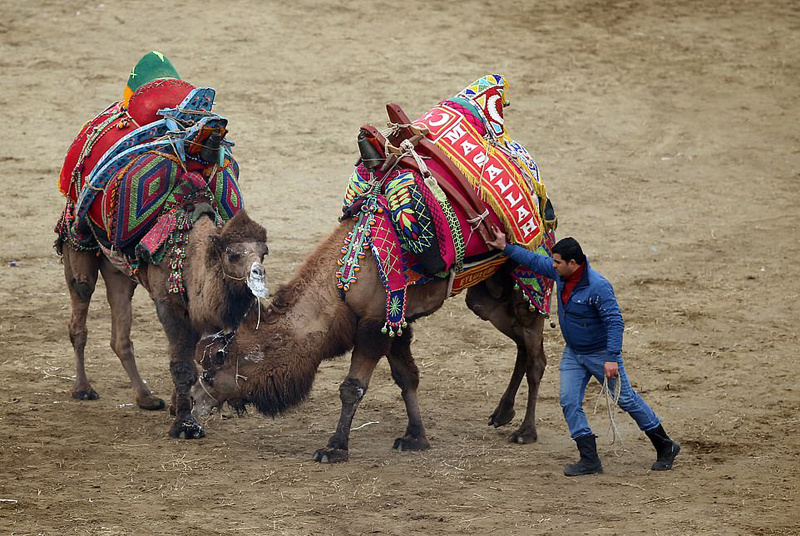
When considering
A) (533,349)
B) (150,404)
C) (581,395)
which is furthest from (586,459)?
(150,404)

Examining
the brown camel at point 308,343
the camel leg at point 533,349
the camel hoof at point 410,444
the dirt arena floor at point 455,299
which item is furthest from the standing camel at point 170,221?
the camel leg at point 533,349

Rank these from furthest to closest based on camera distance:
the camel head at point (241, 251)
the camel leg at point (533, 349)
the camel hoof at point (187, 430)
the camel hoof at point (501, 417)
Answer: the camel hoof at point (501, 417)
the camel leg at point (533, 349)
the camel hoof at point (187, 430)
the camel head at point (241, 251)

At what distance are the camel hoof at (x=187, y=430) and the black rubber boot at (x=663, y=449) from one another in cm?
299

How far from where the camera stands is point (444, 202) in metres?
7.86

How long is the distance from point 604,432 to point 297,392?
2.34 m

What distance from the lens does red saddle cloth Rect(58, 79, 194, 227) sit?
28.9 feet

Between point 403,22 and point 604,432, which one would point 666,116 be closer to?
point 403,22

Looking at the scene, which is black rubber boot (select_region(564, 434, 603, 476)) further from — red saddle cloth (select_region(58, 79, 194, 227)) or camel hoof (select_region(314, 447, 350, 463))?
red saddle cloth (select_region(58, 79, 194, 227))

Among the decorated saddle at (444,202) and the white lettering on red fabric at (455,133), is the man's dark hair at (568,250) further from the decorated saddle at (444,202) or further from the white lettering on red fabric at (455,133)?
the white lettering on red fabric at (455,133)

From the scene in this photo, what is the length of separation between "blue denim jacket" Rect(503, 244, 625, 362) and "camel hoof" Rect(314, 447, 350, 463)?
5.28 ft

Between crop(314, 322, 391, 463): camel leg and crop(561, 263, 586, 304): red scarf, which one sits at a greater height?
crop(561, 263, 586, 304): red scarf

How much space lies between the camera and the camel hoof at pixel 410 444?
8.20 meters

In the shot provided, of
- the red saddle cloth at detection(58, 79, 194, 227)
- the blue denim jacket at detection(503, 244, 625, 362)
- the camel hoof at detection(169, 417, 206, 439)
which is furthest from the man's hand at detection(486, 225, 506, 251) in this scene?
the red saddle cloth at detection(58, 79, 194, 227)

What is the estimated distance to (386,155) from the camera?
795 centimetres
